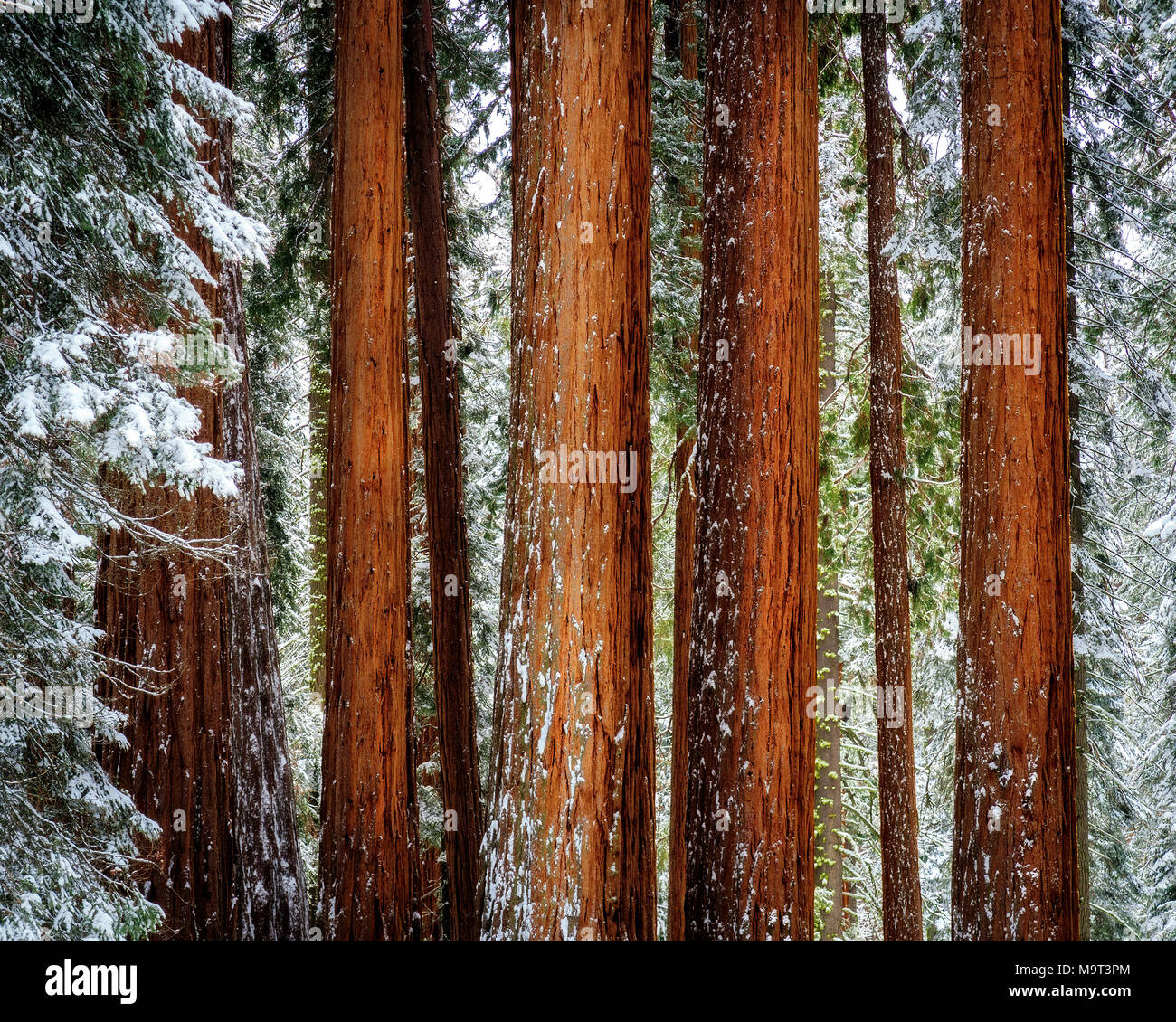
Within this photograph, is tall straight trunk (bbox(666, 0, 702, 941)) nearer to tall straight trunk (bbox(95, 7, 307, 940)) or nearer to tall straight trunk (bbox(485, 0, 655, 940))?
tall straight trunk (bbox(95, 7, 307, 940))

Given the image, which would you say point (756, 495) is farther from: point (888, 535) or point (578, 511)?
point (888, 535)

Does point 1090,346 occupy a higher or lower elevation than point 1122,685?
higher

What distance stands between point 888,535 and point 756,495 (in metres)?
4.71

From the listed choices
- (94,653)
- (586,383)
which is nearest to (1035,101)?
(586,383)

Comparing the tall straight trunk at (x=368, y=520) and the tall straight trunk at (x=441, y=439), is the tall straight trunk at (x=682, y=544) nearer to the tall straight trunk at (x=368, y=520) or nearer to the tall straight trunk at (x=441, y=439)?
the tall straight trunk at (x=441, y=439)

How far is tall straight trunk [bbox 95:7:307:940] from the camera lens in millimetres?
6223

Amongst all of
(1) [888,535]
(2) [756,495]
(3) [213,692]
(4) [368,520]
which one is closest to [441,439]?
(4) [368,520]

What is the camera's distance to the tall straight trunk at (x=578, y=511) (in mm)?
4293

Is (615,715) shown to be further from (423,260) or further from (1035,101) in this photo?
(423,260)

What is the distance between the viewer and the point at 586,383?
452cm

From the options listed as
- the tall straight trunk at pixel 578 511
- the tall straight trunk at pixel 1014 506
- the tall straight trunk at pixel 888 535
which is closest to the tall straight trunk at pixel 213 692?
the tall straight trunk at pixel 578 511

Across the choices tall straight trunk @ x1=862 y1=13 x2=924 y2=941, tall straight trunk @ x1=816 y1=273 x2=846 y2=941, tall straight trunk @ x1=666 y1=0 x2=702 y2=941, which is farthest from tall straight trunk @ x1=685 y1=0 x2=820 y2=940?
tall straight trunk @ x1=816 y1=273 x2=846 y2=941
